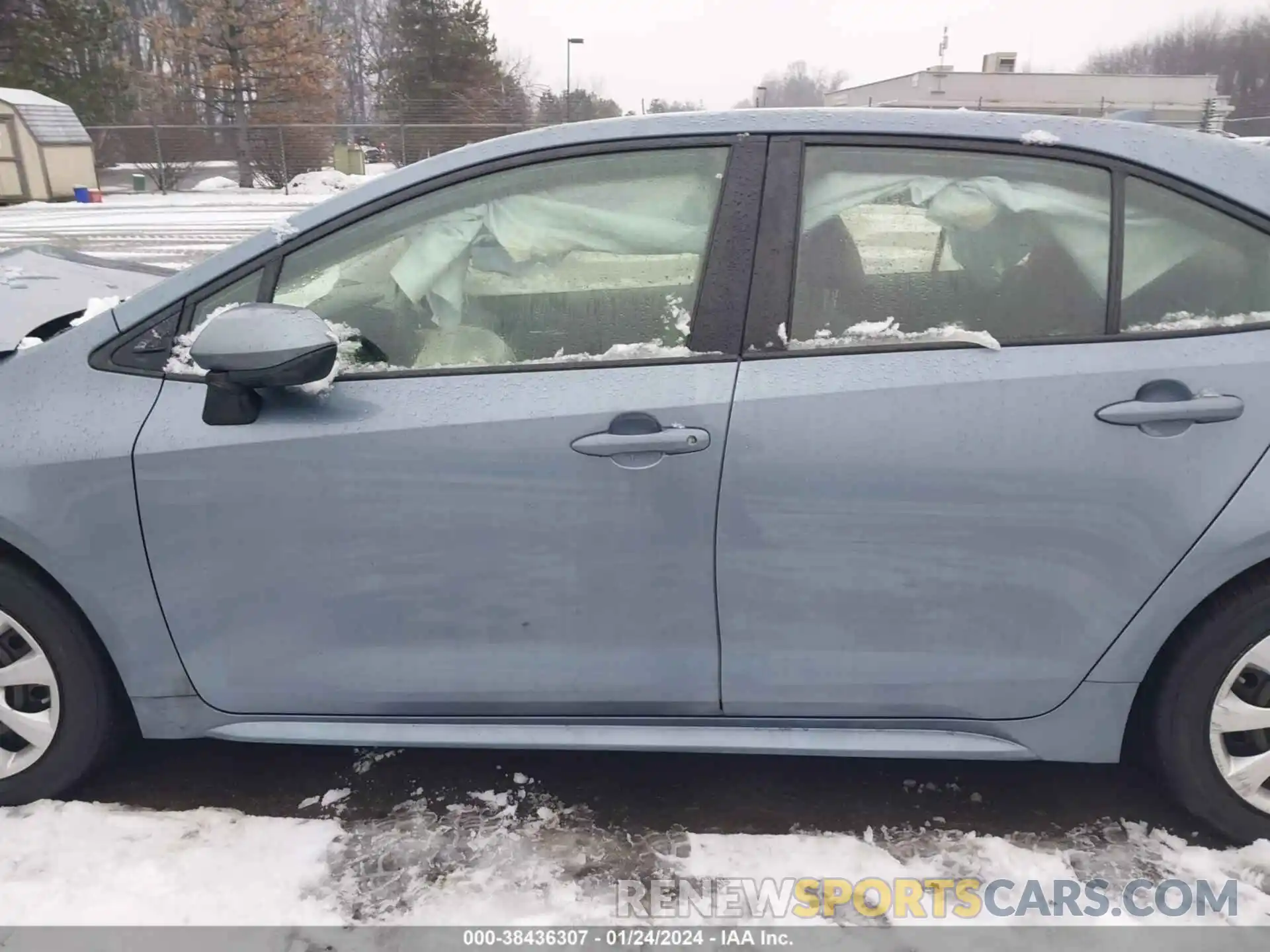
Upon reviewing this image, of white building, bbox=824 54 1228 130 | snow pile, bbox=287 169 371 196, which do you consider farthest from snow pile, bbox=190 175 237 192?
white building, bbox=824 54 1228 130

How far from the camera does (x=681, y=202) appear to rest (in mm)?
2168

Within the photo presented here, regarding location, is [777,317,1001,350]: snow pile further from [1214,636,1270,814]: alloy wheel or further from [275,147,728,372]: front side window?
[1214,636,1270,814]: alloy wheel

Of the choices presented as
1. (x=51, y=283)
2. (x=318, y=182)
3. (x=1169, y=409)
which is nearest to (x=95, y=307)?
(x=51, y=283)

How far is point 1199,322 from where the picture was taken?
2.04 m

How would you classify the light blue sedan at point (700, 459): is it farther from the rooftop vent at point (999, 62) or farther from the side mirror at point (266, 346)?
the rooftop vent at point (999, 62)

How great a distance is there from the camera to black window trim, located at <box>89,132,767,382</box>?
2.09m

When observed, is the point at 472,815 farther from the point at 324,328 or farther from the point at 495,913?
the point at 324,328

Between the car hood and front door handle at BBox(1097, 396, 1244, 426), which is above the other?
the car hood

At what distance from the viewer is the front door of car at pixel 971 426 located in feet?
6.45

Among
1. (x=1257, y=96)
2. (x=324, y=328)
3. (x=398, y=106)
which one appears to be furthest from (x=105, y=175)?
(x=1257, y=96)

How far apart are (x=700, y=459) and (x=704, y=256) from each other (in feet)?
1.63

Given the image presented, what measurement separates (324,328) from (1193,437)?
1.92 m

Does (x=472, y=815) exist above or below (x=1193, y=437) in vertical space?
below

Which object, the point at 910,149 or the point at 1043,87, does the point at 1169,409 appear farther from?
the point at 1043,87
